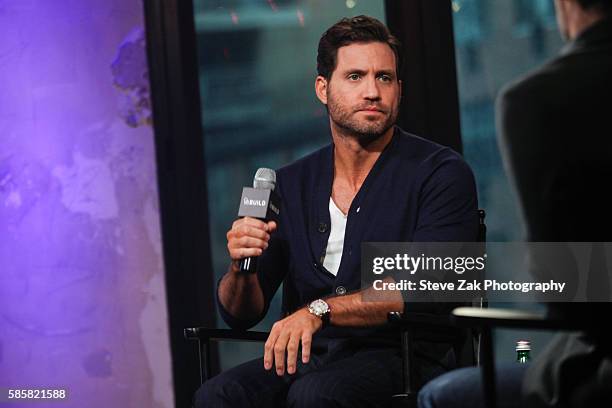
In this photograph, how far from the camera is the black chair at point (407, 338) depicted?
2.32 m

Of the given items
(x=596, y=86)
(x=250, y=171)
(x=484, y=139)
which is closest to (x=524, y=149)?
(x=596, y=86)

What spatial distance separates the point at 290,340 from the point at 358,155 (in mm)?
726

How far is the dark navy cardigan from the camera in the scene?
2.62 m

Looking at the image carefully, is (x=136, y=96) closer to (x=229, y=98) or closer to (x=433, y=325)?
(x=229, y=98)

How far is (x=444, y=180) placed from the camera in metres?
2.65

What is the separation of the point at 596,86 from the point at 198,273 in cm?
273

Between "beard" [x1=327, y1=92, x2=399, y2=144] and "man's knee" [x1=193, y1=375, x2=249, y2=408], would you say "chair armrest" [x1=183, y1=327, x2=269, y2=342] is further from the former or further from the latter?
"beard" [x1=327, y1=92, x2=399, y2=144]

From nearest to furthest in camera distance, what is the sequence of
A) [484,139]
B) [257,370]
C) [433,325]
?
[433,325] → [257,370] → [484,139]

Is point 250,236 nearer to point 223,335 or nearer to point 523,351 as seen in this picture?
point 223,335

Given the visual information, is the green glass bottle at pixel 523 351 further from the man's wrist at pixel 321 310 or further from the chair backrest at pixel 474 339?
the man's wrist at pixel 321 310

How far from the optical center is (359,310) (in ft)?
8.27

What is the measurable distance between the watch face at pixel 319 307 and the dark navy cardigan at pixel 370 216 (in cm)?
15

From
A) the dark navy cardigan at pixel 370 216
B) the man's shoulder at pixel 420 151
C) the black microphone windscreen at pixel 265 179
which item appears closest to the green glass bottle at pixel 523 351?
the dark navy cardigan at pixel 370 216

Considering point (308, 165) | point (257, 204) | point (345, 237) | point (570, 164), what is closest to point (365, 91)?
point (308, 165)
